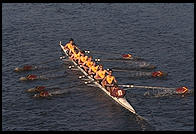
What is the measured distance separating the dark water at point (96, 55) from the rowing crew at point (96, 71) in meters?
1.74

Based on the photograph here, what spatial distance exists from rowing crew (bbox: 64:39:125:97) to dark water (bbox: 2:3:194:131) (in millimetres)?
1745

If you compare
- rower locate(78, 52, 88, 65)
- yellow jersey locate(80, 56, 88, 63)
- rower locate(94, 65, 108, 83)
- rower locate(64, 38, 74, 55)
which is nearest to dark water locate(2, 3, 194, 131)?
rower locate(94, 65, 108, 83)

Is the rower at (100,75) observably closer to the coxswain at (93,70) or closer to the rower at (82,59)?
the coxswain at (93,70)

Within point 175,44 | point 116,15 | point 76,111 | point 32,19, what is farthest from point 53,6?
→ point 76,111

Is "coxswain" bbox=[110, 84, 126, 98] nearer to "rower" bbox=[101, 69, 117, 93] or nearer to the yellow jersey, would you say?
"rower" bbox=[101, 69, 117, 93]

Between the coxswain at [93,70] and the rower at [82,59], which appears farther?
the rower at [82,59]

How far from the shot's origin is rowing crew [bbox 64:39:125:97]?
74.2m

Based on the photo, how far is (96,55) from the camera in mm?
93375

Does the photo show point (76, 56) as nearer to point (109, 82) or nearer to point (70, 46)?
point (70, 46)

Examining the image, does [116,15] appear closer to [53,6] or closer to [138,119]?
[53,6]

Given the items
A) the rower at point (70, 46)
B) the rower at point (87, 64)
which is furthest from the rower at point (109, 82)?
the rower at point (70, 46)

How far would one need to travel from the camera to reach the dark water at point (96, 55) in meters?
69.6

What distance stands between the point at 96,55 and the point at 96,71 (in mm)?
13215

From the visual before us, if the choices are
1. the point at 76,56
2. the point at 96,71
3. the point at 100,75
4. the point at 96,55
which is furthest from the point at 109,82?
the point at 96,55
